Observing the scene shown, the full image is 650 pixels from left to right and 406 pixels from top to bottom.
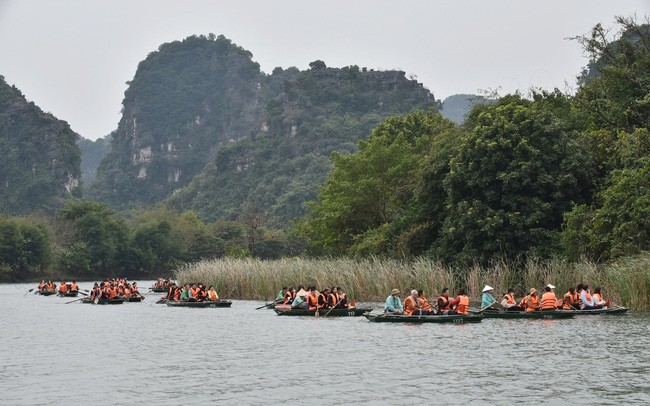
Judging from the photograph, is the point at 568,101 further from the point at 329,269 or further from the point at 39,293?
the point at 39,293

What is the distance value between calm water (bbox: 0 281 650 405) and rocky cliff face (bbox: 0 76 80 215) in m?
136

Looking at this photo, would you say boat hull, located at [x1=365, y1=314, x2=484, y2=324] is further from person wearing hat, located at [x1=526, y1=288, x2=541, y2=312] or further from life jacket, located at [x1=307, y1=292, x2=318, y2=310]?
life jacket, located at [x1=307, y1=292, x2=318, y2=310]

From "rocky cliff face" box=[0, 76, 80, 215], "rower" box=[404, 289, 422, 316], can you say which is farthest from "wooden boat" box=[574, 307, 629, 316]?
"rocky cliff face" box=[0, 76, 80, 215]

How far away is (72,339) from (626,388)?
20181 millimetres

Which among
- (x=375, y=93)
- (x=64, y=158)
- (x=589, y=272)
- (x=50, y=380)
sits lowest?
(x=50, y=380)

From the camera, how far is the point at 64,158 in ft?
568

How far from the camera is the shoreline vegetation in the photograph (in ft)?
104

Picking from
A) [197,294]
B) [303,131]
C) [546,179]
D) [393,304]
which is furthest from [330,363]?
[303,131]

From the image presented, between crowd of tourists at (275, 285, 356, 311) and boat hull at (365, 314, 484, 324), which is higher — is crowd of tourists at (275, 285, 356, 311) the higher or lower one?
the higher one

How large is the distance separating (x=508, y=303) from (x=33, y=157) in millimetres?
155187

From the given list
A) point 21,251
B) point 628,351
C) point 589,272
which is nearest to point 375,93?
point 21,251

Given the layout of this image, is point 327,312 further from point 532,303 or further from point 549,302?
point 549,302

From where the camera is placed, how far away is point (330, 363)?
2289 cm

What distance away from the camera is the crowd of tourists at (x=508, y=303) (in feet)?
100
